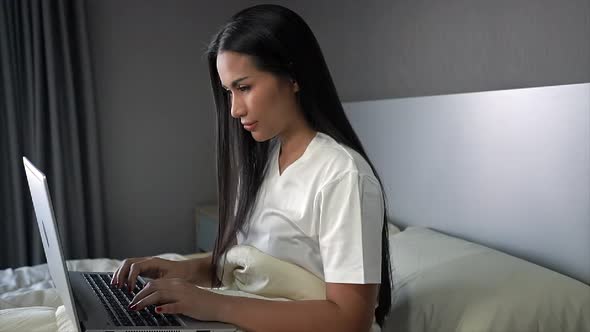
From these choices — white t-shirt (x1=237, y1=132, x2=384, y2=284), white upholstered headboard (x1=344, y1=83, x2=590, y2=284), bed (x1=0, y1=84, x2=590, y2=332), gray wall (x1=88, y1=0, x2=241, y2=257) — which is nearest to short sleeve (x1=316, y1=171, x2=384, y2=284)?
white t-shirt (x1=237, y1=132, x2=384, y2=284)

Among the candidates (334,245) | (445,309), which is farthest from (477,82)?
(334,245)

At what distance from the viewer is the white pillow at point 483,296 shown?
132 cm

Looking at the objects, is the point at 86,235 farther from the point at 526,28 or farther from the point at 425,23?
the point at 526,28

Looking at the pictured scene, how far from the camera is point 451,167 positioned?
196 centimetres

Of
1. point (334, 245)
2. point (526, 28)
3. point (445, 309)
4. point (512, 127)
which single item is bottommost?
point (445, 309)

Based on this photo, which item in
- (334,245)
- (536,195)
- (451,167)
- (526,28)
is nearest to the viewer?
(334,245)

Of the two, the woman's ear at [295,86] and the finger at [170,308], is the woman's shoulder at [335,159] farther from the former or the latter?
the finger at [170,308]

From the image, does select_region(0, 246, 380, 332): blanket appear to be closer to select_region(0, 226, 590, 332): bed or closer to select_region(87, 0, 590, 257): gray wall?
select_region(0, 226, 590, 332): bed

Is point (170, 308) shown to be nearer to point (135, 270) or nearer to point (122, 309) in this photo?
point (122, 309)

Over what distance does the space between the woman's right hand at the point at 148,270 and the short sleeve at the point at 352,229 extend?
0.41 metres

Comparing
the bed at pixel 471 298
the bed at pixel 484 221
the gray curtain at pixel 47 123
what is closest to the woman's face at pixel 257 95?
the bed at pixel 484 221

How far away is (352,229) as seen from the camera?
1.06 metres

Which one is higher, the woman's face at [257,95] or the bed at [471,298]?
the woman's face at [257,95]

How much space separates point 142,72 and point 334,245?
2.45 meters
